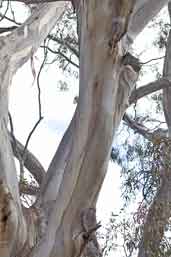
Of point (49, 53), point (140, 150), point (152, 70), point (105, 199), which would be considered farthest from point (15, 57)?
point (152, 70)

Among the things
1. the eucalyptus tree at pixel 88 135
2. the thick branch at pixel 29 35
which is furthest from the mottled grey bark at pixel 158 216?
the eucalyptus tree at pixel 88 135

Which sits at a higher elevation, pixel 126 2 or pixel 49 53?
pixel 49 53

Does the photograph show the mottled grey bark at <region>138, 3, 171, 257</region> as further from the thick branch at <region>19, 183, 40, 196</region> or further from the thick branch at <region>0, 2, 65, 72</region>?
the thick branch at <region>0, 2, 65, 72</region>

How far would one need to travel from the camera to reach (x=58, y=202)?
1.53 meters

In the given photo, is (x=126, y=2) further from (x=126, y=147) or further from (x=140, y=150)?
(x=126, y=147)

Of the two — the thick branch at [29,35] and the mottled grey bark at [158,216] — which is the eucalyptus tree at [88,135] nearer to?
the thick branch at [29,35]

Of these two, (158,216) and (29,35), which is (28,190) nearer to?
(158,216)

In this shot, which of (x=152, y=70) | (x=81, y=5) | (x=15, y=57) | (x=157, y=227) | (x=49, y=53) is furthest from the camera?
(x=152, y=70)

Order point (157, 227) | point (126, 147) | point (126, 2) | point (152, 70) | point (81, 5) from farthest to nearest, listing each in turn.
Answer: point (152, 70)
point (126, 147)
point (157, 227)
point (81, 5)
point (126, 2)

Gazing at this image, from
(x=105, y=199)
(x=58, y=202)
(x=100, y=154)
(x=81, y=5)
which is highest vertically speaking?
(x=81, y=5)

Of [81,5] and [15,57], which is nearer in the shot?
[81,5]

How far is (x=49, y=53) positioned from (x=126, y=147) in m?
0.94

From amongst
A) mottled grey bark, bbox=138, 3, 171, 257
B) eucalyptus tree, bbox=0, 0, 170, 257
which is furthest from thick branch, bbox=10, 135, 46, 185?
eucalyptus tree, bbox=0, 0, 170, 257

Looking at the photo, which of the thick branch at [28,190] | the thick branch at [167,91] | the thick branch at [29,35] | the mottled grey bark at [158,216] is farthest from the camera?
the thick branch at [167,91]
